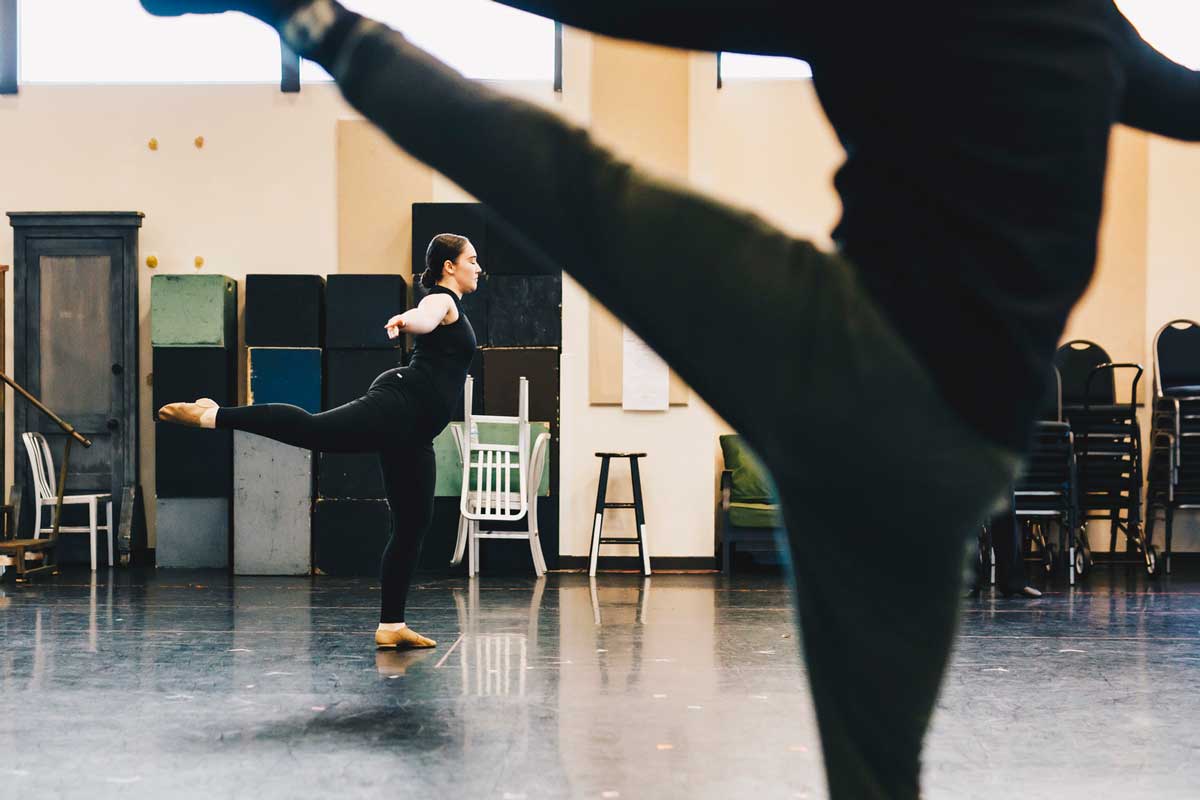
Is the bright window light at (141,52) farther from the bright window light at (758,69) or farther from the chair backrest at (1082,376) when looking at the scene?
the chair backrest at (1082,376)

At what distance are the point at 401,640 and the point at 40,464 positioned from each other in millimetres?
4541

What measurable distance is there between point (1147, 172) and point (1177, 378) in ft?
5.16

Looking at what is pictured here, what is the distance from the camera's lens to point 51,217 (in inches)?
292

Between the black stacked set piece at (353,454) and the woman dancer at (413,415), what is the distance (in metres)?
3.07

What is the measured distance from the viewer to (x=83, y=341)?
752 cm

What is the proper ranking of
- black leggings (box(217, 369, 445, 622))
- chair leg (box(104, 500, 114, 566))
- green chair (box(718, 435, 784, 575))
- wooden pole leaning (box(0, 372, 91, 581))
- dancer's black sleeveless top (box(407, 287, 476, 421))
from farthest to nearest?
chair leg (box(104, 500, 114, 566))
green chair (box(718, 435, 784, 575))
wooden pole leaning (box(0, 372, 91, 581))
dancer's black sleeveless top (box(407, 287, 476, 421))
black leggings (box(217, 369, 445, 622))

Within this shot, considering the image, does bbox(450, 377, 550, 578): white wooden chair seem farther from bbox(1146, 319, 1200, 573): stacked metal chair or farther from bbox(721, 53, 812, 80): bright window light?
bbox(1146, 319, 1200, 573): stacked metal chair

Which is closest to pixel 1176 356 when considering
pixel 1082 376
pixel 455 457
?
pixel 1082 376

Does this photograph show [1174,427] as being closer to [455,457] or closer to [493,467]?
[493,467]

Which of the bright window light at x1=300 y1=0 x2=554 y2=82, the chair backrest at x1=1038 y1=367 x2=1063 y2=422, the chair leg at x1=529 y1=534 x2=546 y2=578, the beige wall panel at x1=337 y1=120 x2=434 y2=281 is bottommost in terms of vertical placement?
the chair leg at x1=529 y1=534 x2=546 y2=578

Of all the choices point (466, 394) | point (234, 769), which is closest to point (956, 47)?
point (234, 769)

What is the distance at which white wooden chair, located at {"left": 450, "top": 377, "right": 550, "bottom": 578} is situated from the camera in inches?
263

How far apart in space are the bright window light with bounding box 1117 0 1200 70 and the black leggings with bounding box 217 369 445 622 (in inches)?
272

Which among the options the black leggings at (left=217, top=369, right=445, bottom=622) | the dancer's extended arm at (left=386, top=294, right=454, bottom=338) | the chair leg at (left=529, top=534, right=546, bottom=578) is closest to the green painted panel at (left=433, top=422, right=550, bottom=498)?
the chair leg at (left=529, top=534, right=546, bottom=578)
